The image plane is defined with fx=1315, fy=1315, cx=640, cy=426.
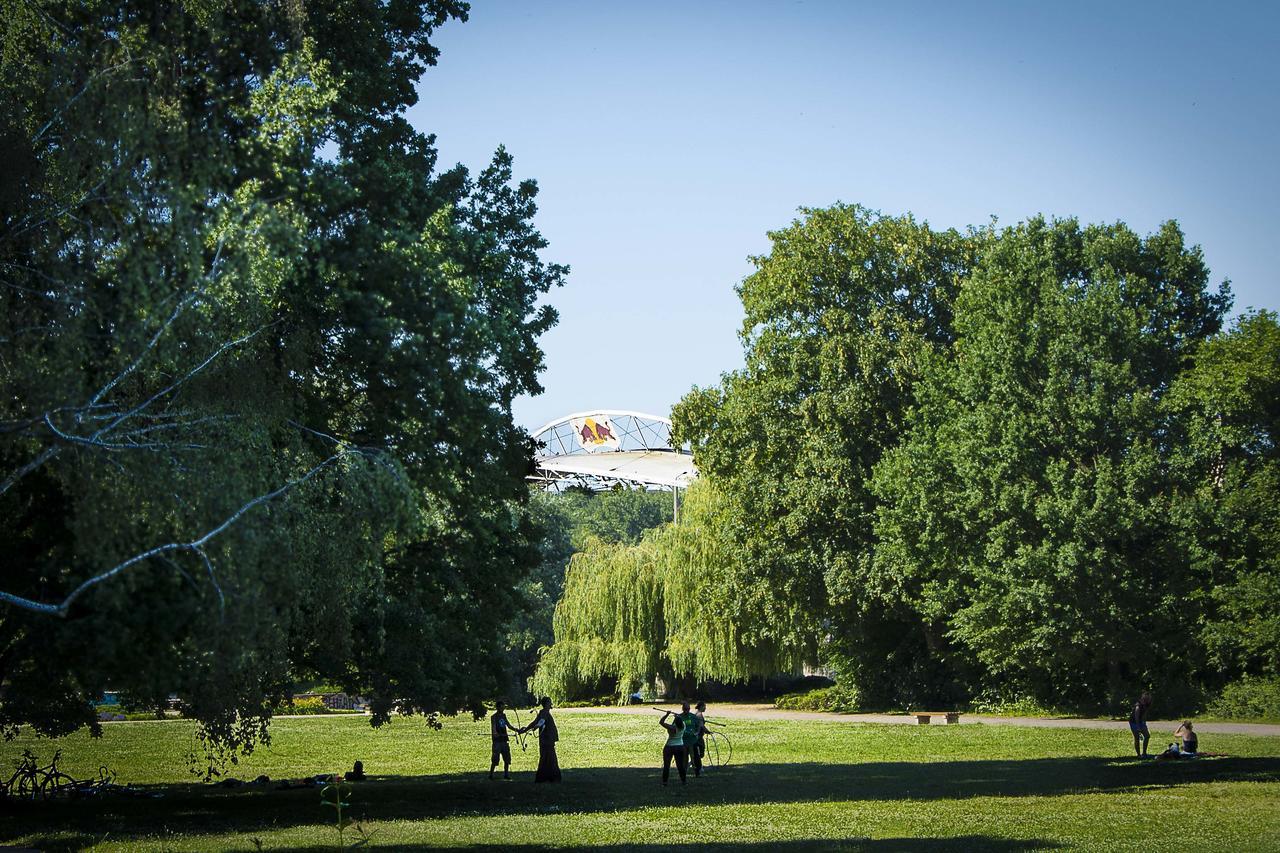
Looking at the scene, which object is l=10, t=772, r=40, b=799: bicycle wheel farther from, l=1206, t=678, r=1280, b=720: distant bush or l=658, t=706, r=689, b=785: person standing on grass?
l=1206, t=678, r=1280, b=720: distant bush

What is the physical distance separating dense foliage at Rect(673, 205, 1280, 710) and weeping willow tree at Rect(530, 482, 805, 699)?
2686 millimetres

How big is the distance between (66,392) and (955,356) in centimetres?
3823

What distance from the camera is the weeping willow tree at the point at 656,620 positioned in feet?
176

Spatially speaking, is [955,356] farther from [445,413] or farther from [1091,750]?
[445,413]

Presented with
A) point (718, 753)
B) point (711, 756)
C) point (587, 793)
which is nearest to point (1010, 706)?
point (718, 753)

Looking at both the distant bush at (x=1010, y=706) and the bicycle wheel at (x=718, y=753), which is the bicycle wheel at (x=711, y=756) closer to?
the bicycle wheel at (x=718, y=753)

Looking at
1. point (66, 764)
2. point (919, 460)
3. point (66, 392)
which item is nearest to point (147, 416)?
point (66, 392)

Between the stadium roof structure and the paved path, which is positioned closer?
the paved path

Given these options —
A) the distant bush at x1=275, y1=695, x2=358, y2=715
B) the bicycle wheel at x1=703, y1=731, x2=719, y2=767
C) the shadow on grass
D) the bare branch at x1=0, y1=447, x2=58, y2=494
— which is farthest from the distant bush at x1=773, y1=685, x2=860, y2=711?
the bare branch at x1=0, y1=447, x2=58, y2=494

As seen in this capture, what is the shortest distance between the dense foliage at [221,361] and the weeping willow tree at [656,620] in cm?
3148

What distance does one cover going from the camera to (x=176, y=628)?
1512 centimetres

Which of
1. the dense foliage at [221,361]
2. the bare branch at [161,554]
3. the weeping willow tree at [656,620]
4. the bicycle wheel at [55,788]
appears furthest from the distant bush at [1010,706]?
the bare branch at [161,554]

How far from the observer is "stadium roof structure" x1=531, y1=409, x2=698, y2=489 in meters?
81.8

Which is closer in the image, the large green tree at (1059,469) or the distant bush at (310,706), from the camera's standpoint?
the large green tree at (1059,469)
